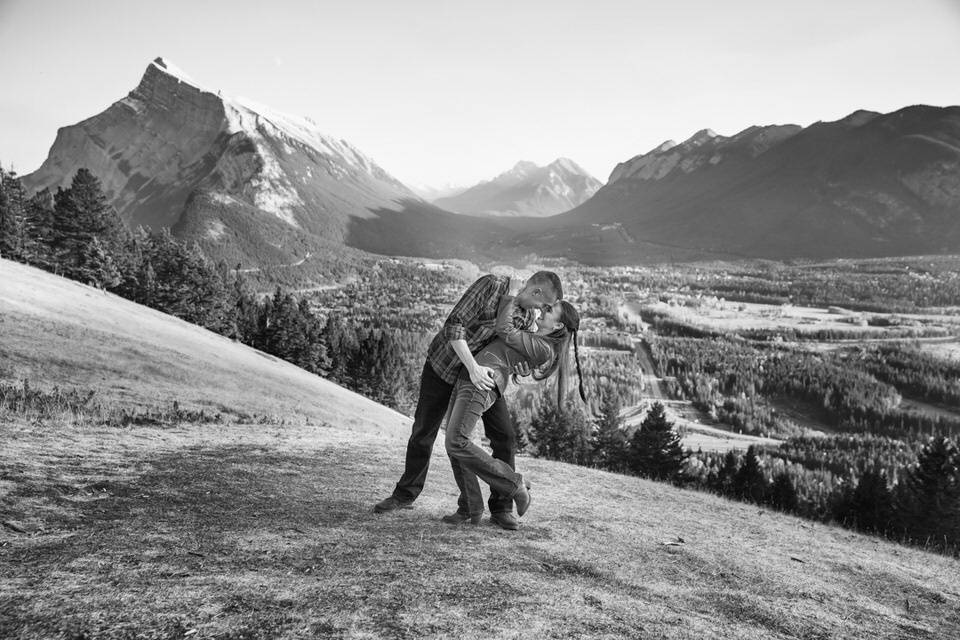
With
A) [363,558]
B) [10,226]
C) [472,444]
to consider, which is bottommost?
[363,558]

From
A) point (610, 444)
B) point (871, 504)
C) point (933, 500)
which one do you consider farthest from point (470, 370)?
point (610, 444)

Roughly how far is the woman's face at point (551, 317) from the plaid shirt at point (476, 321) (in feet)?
0.59

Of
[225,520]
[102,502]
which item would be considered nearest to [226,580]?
[225,520]

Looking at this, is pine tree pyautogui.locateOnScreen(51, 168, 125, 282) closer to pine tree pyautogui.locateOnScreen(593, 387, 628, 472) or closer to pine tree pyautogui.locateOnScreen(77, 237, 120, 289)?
pine tree pyautogui.locateOnScreen(77, 237, 120, 289)

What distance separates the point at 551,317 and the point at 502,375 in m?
1.06

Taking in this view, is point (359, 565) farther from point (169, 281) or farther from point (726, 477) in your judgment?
point (169, 281)

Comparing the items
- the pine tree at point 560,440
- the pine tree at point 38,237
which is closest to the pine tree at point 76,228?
the pine tree at point 38,237

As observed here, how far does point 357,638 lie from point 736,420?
195 m

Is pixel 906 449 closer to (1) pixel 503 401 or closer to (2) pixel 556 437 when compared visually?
(2) pixel 556 437

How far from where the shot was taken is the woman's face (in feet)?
25.1

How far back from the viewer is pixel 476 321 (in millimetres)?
7742

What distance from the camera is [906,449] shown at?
473 feet

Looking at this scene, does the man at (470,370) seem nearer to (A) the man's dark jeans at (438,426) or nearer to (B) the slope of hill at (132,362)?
(A) the man's dark jeans at (438,426)

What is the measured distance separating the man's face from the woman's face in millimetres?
89
